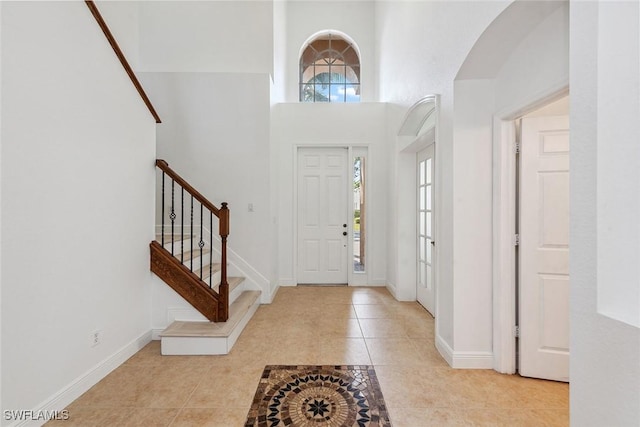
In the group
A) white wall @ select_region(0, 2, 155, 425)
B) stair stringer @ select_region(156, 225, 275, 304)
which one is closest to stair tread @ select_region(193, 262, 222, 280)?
stair stringer @ select_region(156, 225, 275, 304)

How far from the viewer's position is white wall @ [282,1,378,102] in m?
5.44

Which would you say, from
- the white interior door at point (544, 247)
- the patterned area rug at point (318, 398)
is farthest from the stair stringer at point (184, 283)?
the white interior door at point (544, 247)

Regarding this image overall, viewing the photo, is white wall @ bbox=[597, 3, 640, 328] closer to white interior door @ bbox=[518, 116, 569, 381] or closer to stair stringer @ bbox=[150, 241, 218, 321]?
white interior door @ bbox=[518, 116, 569, 381]

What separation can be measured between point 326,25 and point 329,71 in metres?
0.80

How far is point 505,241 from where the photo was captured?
2.27 meters

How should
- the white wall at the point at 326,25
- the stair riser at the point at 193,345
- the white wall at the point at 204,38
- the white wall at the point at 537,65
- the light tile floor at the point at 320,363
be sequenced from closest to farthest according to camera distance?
1. the white wall at the point at 537,65
2. the light tile floor at the point at 320,363
3. the stair riser at the point at 193,345
4. the white wall at the point at 204,38
5. the white wall at the point at 326,25

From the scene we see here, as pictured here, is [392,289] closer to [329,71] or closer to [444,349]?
[444,349]

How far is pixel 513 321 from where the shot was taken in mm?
2273

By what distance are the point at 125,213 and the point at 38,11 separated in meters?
1.40

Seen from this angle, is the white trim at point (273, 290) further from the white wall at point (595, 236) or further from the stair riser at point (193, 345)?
the white wall at point (595, 236)

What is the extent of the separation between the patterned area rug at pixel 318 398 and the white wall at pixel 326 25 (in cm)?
457

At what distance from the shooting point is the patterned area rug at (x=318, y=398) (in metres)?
1.78

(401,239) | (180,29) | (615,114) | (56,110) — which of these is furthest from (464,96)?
(180,29)

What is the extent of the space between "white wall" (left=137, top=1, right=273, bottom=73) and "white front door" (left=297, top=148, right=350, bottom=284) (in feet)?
5.16
